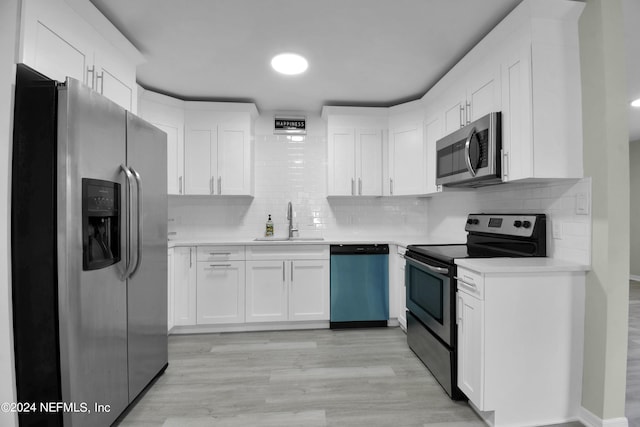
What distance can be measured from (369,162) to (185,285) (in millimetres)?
2430

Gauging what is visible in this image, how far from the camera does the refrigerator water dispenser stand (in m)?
1.41

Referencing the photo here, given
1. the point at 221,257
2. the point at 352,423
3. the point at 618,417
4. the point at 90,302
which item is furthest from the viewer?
the point at 221,257

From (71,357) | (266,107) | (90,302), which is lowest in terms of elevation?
(71,357)

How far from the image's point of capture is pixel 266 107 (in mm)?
3564

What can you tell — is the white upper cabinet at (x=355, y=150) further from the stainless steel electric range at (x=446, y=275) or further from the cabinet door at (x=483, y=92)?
the cabinet door at (x=483, y=92)

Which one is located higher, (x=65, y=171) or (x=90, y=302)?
(x=65, y=171)

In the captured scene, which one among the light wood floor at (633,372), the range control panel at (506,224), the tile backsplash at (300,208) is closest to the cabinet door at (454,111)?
the range control panel at (506,224)

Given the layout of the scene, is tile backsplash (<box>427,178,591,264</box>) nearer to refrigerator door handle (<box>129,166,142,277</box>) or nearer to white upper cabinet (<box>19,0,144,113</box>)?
refrigerator door handle (<box>129,166,142,277</box>)

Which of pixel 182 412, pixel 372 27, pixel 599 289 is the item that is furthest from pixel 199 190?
pixel 599 289

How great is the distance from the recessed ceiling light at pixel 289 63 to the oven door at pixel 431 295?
1.91 meters

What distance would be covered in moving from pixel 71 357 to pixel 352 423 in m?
1.48

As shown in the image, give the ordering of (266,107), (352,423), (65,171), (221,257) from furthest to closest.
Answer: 1. (266,107)
2. (221,257)
3. (352,423)
4. (65,171)

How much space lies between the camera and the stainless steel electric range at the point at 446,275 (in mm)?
1928

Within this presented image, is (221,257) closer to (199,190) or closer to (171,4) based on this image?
(199,190)
